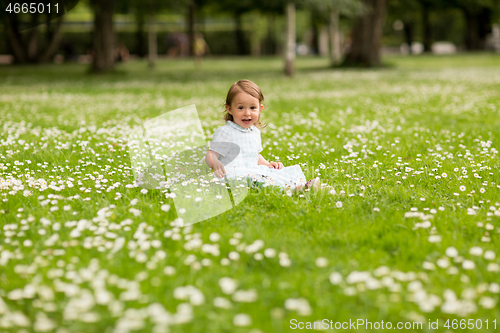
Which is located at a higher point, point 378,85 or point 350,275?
point 378,85

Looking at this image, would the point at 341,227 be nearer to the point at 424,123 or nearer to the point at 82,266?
the point at 82,266

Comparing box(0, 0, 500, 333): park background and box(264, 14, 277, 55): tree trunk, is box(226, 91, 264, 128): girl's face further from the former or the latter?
box(264, 14, 277, 55): tree trunk

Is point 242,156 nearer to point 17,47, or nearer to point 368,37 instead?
point 368,37

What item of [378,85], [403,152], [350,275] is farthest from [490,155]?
[378,85]

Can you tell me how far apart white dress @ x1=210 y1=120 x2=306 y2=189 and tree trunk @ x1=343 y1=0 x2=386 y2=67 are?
24498 millimetres

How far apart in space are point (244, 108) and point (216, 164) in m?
0.66

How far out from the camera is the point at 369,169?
18.1 feet

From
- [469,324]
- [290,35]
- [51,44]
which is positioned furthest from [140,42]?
[469,324]

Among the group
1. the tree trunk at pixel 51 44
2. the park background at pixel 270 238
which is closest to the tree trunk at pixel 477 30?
the tree trunk at pixel 51 44

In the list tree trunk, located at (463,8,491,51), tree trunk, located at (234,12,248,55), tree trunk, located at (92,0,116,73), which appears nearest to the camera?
tree trunk, located at (92,0,116,73)

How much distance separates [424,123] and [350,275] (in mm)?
6821

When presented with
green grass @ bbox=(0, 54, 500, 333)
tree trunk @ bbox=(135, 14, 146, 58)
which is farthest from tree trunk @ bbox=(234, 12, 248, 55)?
Answer: green grass @ bbox=(0, 54, 500, 333)

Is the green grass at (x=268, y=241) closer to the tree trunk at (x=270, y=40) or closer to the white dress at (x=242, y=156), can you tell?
the white dress at (x=242, y=156)

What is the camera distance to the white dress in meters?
4.92
